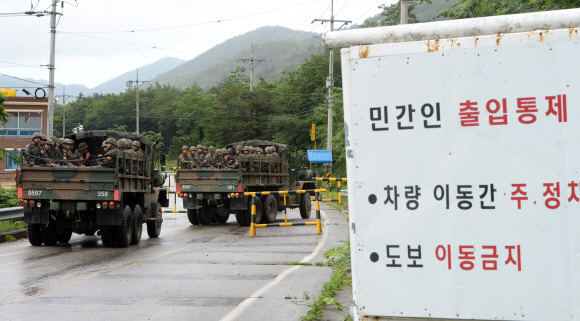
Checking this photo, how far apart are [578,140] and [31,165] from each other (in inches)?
474

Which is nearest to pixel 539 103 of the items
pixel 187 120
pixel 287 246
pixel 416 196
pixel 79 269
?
pixel 416 196

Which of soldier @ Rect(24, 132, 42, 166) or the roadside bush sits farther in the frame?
the roadside bush

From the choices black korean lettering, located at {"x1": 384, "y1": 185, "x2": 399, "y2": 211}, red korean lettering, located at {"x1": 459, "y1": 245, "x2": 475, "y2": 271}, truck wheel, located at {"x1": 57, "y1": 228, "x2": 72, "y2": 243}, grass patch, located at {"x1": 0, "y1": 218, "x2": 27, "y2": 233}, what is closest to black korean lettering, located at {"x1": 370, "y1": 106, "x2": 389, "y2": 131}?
black korean lettering, located at {"x1": 384, "y1": 185, "x2": 399, "y2": 211}

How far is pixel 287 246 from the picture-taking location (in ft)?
42.2

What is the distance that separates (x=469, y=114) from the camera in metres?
Answer: 3.30

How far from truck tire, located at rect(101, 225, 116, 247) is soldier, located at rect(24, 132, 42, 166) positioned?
2.11 meters

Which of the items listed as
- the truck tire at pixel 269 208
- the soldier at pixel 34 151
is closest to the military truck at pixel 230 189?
the truck tire at pixel 269 208

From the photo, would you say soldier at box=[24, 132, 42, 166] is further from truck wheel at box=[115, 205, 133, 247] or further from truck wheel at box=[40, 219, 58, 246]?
truck wheel at box=[115, 205, 133, 247]

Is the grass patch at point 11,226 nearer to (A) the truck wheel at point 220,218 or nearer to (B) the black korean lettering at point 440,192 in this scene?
(A) the truck wheel at point 220,218

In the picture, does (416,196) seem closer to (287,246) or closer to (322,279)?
(322,279)

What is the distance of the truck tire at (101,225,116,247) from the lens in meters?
12.9

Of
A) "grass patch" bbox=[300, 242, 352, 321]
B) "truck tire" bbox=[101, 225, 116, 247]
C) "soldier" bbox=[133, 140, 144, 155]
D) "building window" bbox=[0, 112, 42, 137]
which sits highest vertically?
"building window" bbox=[0, 112, 42, 137]

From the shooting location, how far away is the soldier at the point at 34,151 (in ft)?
41.9

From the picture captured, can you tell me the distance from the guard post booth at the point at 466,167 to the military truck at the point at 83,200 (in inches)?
385
